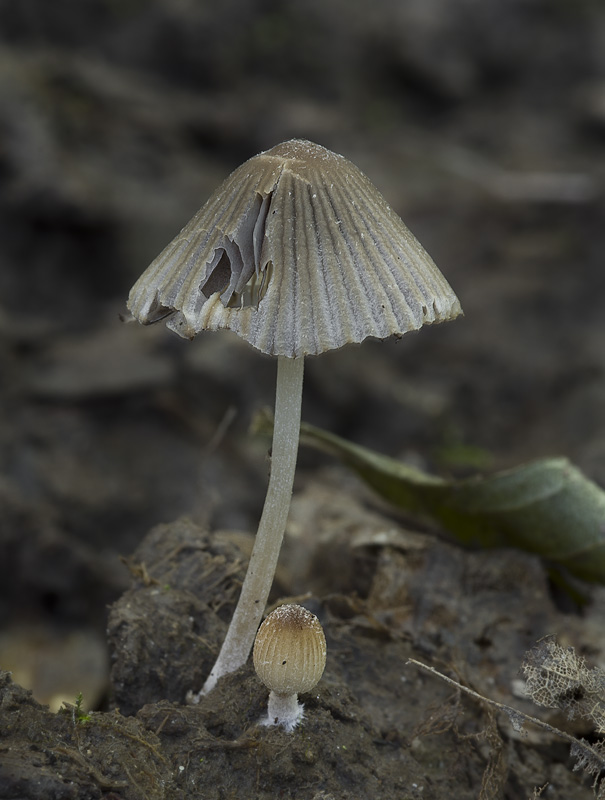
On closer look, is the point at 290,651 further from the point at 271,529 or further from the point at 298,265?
the point at 298,265

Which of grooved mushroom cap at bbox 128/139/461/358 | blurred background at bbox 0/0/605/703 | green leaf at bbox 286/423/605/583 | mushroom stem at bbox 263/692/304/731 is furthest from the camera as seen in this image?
blurred background at bbox 0/0/605/703

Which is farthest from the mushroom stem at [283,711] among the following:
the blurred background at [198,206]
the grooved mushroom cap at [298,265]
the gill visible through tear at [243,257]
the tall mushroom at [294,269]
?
the blurred background at [198,206]

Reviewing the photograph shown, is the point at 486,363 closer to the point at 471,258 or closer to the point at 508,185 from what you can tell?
the point at 471,258

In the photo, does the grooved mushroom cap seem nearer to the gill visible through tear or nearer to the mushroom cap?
the gill visible through tear

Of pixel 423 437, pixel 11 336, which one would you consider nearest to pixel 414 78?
pixel 423 437

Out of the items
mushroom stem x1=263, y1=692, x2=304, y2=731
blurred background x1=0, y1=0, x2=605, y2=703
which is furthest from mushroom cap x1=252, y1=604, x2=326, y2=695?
blurred background x1=0, y1=0, x2=605, y2=703
